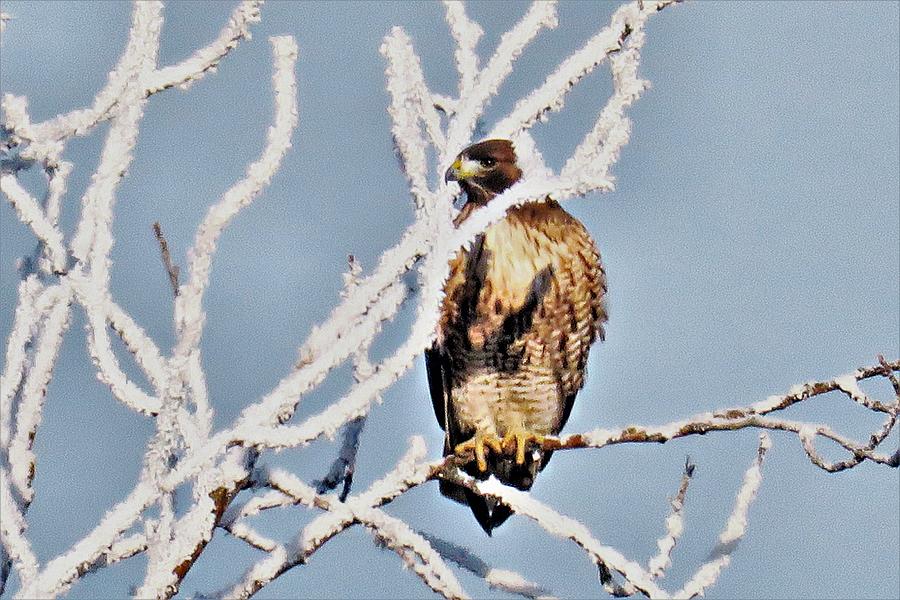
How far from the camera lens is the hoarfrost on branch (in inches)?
156

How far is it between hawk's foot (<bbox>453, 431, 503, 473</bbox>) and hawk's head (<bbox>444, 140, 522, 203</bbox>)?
4.63ft

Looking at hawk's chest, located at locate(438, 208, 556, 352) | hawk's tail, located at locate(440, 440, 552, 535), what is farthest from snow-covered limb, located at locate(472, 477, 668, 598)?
hawk's tail, located at locate(440, 440, 552, 535)

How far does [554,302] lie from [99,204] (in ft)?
16.4

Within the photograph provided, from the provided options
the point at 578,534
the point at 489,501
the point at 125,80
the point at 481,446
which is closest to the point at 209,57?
the point at 125,80

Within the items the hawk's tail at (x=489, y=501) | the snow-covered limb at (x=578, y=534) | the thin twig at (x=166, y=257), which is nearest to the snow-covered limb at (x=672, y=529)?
the snow-covered limb at (x=578, y=534)

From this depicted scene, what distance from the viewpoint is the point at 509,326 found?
879 centimetres

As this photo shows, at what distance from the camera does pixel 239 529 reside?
5316 mm

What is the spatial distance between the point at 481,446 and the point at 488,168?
5.48 feet

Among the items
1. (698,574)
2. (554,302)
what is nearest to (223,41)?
(698,574)

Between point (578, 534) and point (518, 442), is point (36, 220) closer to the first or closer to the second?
point (578, 534)

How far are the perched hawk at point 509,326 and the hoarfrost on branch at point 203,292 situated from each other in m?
3.59

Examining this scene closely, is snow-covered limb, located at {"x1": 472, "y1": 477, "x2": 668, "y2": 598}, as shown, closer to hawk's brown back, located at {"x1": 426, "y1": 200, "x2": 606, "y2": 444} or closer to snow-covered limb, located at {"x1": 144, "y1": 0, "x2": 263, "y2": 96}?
snow-covered limb, located at {"x1": 144, "y1": 0, "x2": 263, "y2": 96}

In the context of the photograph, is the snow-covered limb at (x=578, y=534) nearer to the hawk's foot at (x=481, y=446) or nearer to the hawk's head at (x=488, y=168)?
the hawk's foot at (x=481, y=446)

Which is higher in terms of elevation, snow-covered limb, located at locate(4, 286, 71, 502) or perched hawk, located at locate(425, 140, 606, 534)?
perched hawk, located at locate(425, 140, 606, 534)
